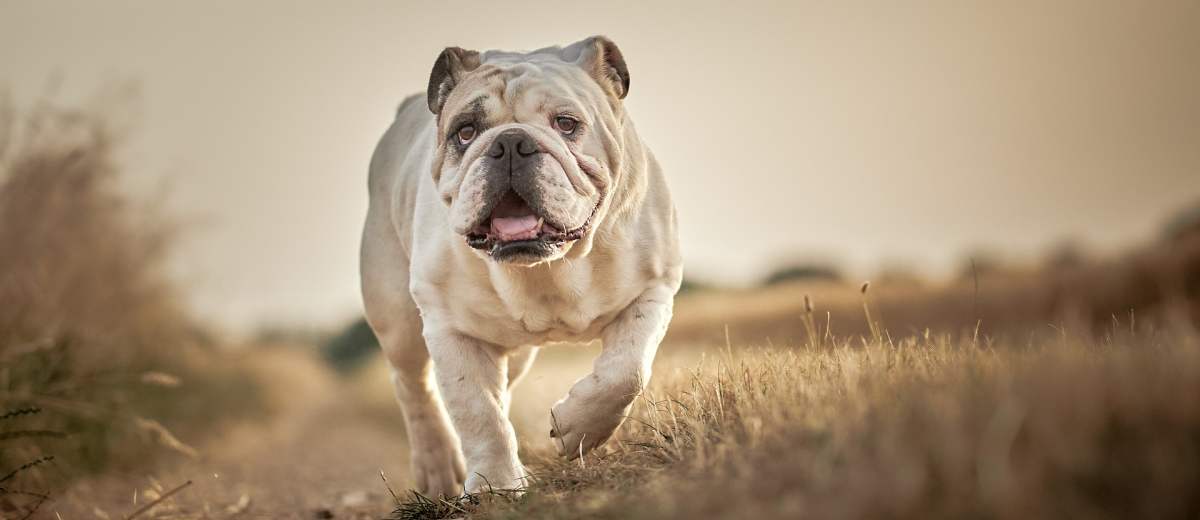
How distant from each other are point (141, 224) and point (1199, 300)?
1325cm

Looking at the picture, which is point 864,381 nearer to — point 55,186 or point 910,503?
point 910,503

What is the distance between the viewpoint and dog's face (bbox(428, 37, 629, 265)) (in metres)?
3.96

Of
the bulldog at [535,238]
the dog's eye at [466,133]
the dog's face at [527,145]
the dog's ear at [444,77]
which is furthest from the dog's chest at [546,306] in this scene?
the dog's ear at [444,77]

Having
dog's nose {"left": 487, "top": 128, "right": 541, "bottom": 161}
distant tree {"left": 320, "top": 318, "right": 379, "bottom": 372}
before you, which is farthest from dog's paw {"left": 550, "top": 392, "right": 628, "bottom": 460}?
distant tree {"left": 320, "top": 318, "right": 379, "bottom": 372}

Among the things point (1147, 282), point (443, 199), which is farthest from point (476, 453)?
point (1147, 282)

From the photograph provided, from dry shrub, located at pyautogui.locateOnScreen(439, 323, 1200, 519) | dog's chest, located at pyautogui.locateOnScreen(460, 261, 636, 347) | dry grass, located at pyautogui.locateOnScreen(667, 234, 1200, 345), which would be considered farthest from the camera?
dry grass, located at pyautogui.locateOnScreen(667, 234, 1200, 345)

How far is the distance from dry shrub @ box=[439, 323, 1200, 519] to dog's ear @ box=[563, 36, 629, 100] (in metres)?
1.67

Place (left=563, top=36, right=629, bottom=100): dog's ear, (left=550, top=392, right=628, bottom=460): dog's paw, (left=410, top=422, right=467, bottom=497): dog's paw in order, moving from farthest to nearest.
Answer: (left=410, top=422, right=467, bottom=497): dog's paw → (left=563, top=36, right=629, bottom=100): dog's ear → (left=550, top=392, right=628, bottom=460): dog's paw

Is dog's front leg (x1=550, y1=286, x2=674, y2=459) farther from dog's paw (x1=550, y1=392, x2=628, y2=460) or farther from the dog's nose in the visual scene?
the dog's nose

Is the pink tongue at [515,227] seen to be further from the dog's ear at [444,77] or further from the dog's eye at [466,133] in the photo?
the dog's ear at [444,77]

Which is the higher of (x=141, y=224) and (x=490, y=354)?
(x=141, y=224)

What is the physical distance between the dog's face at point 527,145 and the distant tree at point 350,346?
36.8m

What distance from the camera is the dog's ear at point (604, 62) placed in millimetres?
4605

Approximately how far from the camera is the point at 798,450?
8.79ft
